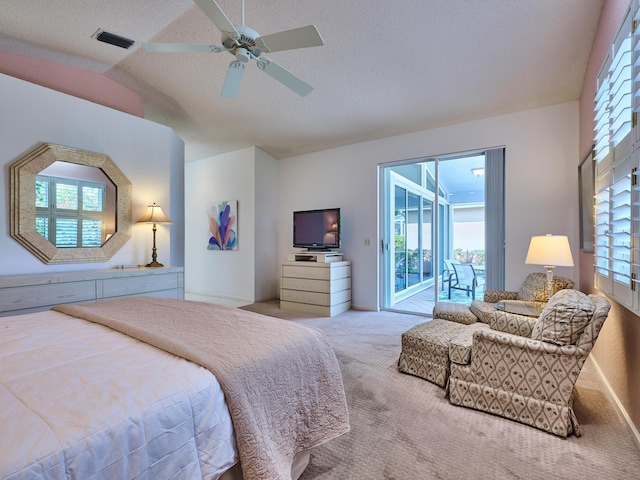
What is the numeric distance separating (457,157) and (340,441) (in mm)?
3876

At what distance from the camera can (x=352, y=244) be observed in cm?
501

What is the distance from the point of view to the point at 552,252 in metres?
2.47

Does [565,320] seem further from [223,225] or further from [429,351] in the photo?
[223,225]

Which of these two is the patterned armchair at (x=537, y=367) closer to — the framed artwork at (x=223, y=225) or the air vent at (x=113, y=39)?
the air vent at (x=113, y=39)

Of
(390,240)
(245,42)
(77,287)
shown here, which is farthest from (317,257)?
(245,42)

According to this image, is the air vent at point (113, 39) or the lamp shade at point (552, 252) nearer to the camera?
the lamp shade at point (552, 252)

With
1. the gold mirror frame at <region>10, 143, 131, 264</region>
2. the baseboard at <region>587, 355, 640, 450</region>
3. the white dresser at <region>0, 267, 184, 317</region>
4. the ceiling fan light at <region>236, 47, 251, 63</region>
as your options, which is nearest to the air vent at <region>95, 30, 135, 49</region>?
the gold mirror frame at <region>10, 143, 131, 264</region>

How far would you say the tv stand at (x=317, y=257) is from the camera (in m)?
4.60

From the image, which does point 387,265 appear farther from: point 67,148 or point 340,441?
point 67,148

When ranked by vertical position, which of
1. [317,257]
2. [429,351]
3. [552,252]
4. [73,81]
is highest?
[73,81]

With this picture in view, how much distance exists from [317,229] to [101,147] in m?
3.04

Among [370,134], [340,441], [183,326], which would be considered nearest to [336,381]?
[340,441]

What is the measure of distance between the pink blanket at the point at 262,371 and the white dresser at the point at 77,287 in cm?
146

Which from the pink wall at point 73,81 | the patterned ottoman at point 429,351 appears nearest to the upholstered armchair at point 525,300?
the patterned ottoman at point 429,351
